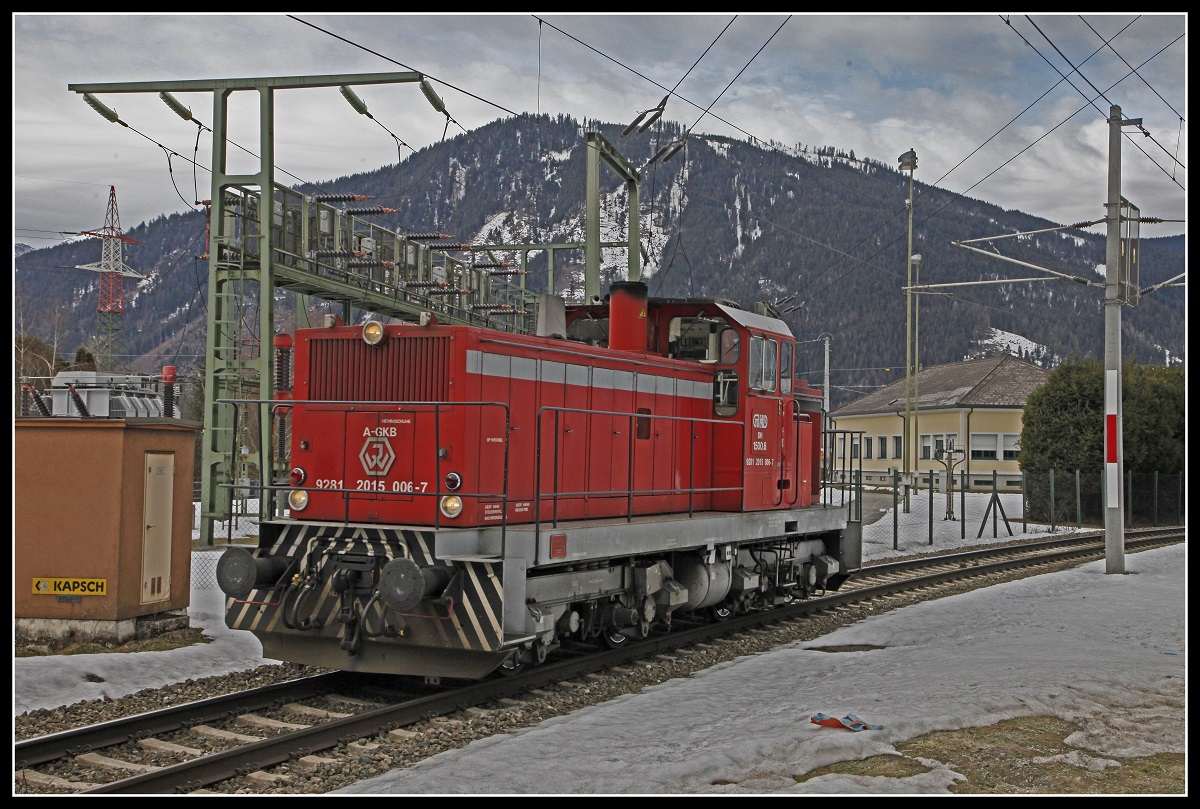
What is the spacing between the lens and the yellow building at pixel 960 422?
44031mm

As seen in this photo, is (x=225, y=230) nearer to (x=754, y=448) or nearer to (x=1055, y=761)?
(x=754, y=448)

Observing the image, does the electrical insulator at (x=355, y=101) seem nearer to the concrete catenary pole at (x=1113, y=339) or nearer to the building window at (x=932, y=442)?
the concrete catenary pole at (x=1113, y=339)

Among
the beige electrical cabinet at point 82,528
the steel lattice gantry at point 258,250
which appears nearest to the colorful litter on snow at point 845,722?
the beige electrical cabinet at point 82,528

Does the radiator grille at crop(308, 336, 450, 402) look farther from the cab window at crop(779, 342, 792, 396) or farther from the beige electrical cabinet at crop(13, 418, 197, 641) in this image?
the cab window at crop(779, 342, 792, 396)

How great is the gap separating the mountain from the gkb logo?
99738 mm

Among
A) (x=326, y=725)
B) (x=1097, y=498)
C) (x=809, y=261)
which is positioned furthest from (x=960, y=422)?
(x=809, y=261)

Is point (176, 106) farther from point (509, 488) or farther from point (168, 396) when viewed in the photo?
point (509, 488)

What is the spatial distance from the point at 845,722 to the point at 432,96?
10.6 metres

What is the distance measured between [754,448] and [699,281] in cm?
13694

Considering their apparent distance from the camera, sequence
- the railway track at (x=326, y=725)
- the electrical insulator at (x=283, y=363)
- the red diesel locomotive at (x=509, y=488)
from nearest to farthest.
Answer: the railway track at (x=326, y=725), the red diesel locomotive at (x=509, y=488), the electrical insulator at (x=283, y=363)

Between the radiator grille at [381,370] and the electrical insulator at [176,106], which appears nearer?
the radiator grille at [381,370]

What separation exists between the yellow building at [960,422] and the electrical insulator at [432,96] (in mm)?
30829

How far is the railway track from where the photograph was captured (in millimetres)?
5910

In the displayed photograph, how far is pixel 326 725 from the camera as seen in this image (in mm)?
6723
